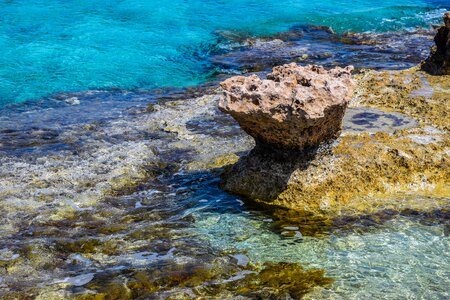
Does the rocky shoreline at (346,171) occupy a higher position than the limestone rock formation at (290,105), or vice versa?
the limestone rock formation at (290,105)

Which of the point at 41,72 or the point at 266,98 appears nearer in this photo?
the point at 266,98

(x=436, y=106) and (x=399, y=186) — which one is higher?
(x=436, y=106)

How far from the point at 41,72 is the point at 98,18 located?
195 inches

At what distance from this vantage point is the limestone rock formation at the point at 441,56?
8.54 meters

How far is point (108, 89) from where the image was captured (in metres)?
12.2

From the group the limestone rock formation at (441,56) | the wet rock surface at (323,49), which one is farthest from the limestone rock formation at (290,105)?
the wet rock surface at (323,49)

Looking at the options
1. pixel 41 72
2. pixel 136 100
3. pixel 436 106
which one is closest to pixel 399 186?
pixel 436 106

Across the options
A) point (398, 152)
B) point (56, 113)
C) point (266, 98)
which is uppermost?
point (266, 98)

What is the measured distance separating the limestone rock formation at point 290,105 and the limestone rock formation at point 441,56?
321 cm

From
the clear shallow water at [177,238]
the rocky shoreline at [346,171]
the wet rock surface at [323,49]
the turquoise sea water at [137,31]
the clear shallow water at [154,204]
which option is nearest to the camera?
the clear shallow water at [177,238]

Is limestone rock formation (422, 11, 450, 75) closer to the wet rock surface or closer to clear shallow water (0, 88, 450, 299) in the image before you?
clear shallow water (0, 88, 450, 299)

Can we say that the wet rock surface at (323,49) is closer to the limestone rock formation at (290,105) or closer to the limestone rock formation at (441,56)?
the limestone rock formation at (441,56)

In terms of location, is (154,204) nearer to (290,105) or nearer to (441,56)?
(290,105)

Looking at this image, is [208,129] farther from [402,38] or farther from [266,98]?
[402,38]
